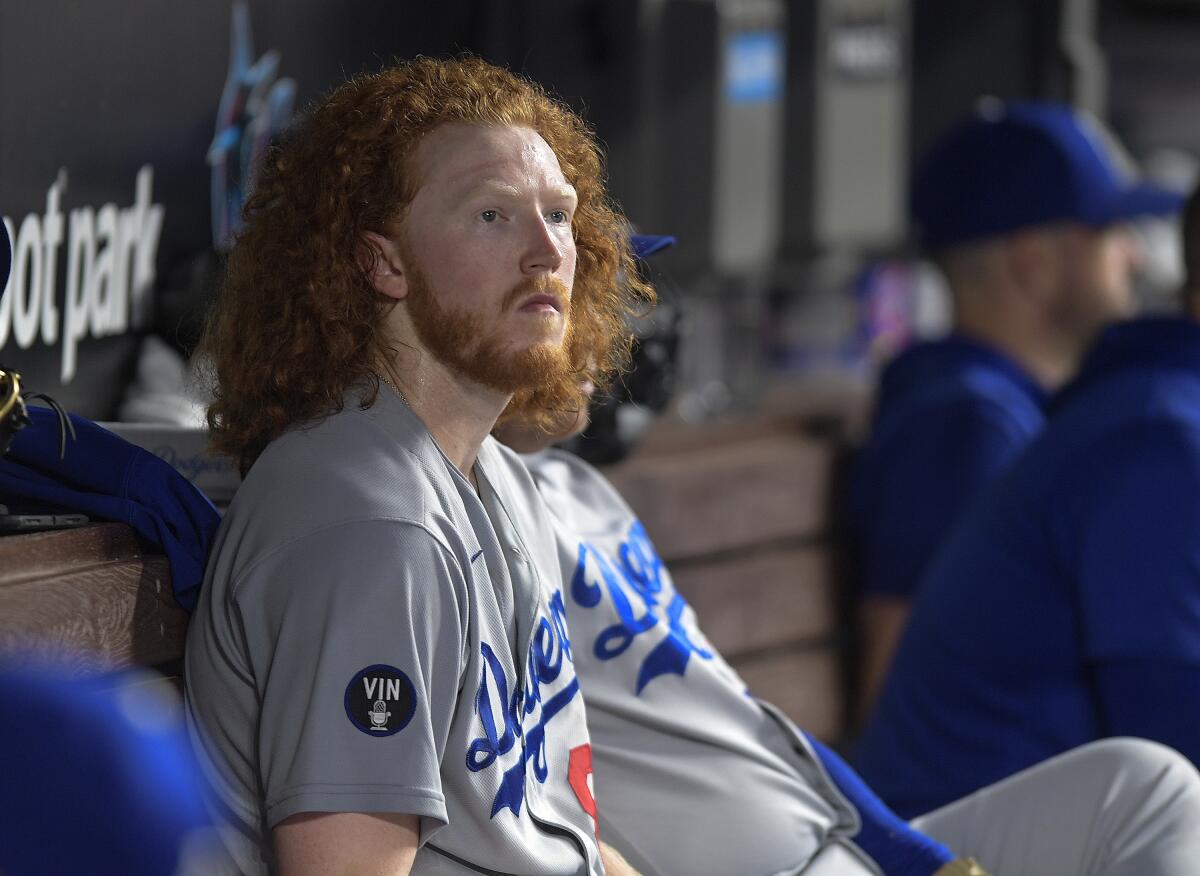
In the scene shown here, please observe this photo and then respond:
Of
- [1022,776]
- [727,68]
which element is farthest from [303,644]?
[727,68]

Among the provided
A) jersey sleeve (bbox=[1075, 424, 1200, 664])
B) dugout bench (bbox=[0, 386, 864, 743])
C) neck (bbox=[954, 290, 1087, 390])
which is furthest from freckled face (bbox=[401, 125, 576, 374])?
neck (bbox=[954, 290, 1087, 390])

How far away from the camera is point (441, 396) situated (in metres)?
1.20

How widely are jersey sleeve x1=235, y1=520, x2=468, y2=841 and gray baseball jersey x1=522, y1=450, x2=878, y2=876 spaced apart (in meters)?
0.36

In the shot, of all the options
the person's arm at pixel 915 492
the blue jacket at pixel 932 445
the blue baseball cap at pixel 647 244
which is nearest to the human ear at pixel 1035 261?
the blue jacket at pixel 932 445

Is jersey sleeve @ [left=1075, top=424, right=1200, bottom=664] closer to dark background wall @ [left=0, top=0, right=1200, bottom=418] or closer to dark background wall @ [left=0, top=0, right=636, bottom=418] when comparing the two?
dark background wall @ [left=0, top=0, right=1200, bottom=418]

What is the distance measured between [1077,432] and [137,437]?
3.56 ft

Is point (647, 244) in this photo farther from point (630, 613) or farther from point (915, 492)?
point (915, 492)

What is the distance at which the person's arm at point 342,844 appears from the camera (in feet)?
3.38

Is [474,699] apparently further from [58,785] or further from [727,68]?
[727,68]

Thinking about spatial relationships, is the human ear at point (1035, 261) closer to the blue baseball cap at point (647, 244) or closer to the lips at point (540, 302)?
the blue baseball cap at point (647, 244)

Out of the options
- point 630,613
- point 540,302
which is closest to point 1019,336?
point 630,613

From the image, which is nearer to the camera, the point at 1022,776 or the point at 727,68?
the point at 1022,776

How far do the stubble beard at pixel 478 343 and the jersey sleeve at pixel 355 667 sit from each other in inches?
6.1

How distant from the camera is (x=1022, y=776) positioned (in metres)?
1.67
